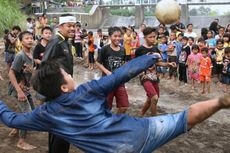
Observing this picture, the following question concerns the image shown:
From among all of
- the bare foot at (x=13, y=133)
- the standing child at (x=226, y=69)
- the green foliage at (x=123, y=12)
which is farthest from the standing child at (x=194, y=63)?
the green foliage at (x=123, y=12)

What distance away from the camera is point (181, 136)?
683cm

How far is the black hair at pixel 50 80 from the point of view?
300cm

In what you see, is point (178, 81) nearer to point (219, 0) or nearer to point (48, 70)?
point (48, 70)

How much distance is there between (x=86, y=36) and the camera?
16984 millimetres

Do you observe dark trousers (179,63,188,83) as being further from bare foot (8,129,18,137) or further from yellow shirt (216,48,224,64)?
bare foot (8,129,18,137)

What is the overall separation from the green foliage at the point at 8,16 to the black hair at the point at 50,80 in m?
18.0

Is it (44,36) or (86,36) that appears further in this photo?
(86,36)

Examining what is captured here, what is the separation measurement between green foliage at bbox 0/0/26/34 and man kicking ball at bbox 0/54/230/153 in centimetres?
1801

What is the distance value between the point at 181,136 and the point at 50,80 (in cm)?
424

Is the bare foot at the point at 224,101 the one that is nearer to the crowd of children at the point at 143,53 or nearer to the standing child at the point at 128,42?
the crowd of children at the point at 143,53

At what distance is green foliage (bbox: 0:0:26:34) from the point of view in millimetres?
20359

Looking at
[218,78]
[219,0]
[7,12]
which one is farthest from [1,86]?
[219,0]

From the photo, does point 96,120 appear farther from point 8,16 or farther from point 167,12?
point 8,16

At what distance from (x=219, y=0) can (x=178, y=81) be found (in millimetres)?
18209
